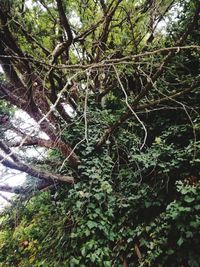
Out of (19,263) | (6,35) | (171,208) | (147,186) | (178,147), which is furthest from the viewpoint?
(19,263)

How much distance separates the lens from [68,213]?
14.0ft

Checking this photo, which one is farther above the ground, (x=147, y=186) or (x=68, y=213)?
(x=68, y=213)

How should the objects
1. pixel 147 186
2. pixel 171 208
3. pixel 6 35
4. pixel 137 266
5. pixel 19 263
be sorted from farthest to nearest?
pixel 19 263 → pixel 147 186 → pixel 137 266 → pixel 171 208 → pixel 6 35

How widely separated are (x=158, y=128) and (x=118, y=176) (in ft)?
4.55

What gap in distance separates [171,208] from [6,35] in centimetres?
319

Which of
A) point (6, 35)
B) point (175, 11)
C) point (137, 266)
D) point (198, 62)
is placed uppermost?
point (6, 35)

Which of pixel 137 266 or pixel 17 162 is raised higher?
pixel 17 162

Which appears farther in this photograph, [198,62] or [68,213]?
[198,62]

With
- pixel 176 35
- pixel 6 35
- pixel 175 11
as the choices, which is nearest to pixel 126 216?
pixel 6 35

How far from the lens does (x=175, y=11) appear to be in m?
5.60

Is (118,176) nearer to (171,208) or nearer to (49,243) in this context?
(171,208)

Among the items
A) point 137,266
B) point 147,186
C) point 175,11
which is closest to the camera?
point 137,266

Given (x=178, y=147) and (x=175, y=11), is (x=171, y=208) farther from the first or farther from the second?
(x=175, y=11)

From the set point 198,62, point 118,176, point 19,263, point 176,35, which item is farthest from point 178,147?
point 19,263
